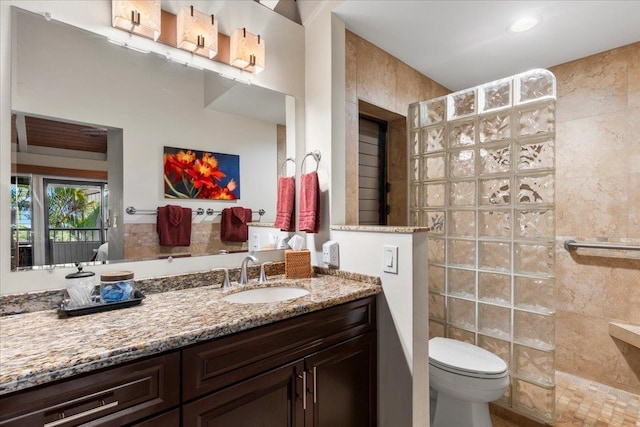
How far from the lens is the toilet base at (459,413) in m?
1.63

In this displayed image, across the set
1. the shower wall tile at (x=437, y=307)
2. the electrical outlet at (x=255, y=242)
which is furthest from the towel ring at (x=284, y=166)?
the shower wall tile at (x=437, y=307)

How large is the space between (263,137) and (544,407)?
6.89 feet

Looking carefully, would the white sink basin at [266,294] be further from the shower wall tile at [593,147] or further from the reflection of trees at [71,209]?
the shower wall tile at [593,147]

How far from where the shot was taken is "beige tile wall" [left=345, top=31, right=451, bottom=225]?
1.94m

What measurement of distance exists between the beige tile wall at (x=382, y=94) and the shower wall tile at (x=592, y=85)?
0.86 metres

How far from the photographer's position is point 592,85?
91.0 inches

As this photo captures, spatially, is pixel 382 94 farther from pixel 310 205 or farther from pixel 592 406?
pixel 592 406

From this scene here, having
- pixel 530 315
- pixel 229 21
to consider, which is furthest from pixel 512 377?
pixel 229 21

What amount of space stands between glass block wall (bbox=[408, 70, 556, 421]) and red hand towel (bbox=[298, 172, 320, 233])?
2.65 feet

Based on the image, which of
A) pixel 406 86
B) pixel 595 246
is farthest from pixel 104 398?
pixel 595 246

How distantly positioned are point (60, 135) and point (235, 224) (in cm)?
81

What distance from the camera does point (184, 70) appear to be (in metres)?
1.53

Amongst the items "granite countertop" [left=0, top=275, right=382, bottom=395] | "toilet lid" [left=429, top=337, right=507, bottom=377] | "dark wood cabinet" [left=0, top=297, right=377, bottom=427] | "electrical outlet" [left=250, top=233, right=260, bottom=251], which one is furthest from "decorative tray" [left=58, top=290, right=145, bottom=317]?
"toilet lid" [left=429, top=337, right=507, bottom=377]

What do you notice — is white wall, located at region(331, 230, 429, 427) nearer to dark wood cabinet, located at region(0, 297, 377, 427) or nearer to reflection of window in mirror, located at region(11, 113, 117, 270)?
dark wood cabinet, located at region(0, 297, 377, 427)
